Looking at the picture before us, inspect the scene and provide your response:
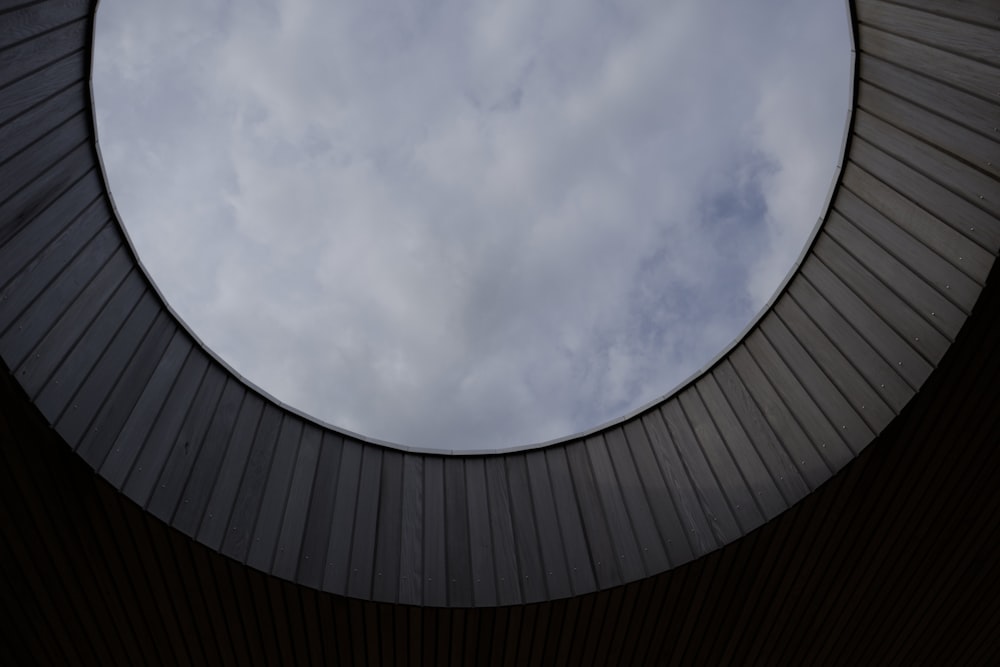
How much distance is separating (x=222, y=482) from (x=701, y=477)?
468cm

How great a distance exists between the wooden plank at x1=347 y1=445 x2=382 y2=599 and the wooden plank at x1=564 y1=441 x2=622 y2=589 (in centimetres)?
213

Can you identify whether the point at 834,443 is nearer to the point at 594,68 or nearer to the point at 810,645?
the point at 810,645

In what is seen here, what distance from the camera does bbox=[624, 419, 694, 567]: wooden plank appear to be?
6508 millimetres

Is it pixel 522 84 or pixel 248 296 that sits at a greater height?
pixel 522 84

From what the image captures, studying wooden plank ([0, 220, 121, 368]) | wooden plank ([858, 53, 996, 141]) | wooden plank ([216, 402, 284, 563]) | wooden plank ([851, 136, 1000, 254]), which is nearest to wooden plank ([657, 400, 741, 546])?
wooden plank ([851, 136, 1000, 254])

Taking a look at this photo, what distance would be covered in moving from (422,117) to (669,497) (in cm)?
1033

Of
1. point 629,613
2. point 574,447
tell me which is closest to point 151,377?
point 574,447

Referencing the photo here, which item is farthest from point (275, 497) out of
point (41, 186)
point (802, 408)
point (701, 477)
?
point (802, 408)

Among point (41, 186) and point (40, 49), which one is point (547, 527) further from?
point (40, 49)

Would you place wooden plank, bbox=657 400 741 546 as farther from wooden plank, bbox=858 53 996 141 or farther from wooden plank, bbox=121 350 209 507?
wooden plank, bbox=121 350 209 507

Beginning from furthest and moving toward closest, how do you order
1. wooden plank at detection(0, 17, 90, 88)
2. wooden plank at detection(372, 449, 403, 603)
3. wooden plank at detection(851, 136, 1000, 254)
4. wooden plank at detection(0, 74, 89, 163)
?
wooden plank at detection(372, 449, 403, 603), wooden plank at detection(851, 136, 1000, 254), wooden plank at detection(0, 74, 89, 163), wooden plank at detection(0, 17, 90, 88)

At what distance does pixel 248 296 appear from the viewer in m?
13.8

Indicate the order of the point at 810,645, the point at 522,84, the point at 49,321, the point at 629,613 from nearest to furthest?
1. the point at 49,321
2. the point at 629,613
3. the point at 810,645
4. the point at 522,84

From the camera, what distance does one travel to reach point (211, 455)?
250 inches
